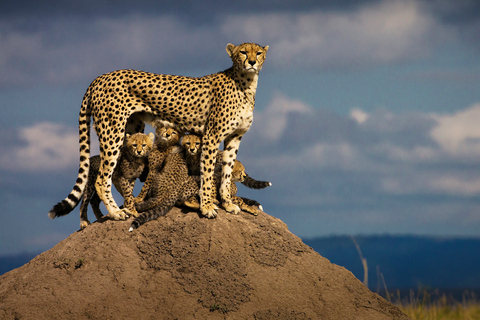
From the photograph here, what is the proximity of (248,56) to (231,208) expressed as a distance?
6.99 ft

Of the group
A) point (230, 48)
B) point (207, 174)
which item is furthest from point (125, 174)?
point (230, 48)

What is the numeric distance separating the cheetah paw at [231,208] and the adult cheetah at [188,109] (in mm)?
14

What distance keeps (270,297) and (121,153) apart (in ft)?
9.85

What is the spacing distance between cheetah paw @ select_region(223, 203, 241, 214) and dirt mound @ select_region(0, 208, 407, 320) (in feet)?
0.33

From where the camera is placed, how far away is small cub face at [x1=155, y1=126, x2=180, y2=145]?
322 inches

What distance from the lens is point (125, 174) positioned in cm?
823

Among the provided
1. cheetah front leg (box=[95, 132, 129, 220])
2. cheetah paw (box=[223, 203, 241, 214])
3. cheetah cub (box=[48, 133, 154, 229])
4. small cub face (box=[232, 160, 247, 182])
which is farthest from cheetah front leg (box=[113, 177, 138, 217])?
small cub face (box=[232, 160, 247, 182])

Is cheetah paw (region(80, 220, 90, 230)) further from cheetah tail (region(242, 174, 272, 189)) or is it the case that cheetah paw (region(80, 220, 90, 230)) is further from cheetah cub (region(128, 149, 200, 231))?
cheetah tail (region(242, 174, 272, 189))

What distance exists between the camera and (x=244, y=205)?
829 centimetres

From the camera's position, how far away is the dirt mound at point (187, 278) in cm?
687

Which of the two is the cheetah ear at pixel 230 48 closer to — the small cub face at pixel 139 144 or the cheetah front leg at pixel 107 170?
the small cub face at pixel 139 144

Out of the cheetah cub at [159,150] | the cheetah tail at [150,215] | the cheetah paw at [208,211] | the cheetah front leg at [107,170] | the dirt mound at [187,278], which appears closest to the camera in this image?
the dirt mound at [187,278]

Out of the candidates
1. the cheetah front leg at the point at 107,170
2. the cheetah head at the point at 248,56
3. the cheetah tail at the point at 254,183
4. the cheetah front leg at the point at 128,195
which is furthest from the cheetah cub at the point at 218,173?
the cheetah head at the point at 248,56

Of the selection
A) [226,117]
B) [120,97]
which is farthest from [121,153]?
[226,117]
